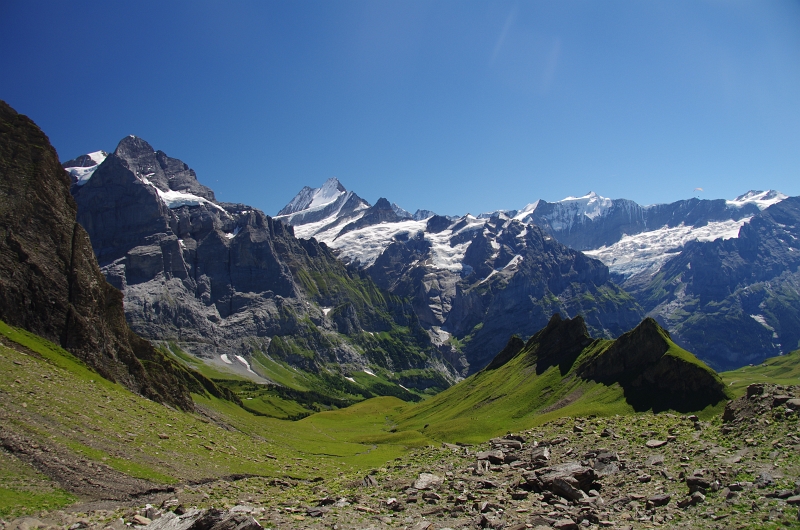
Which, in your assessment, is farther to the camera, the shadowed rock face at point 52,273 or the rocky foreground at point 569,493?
the shadowed rock face at point 52,273

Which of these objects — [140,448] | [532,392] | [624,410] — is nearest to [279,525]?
[140,448]

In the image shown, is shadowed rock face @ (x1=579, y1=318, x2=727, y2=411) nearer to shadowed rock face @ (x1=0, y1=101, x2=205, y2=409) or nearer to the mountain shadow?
the mountain shadow

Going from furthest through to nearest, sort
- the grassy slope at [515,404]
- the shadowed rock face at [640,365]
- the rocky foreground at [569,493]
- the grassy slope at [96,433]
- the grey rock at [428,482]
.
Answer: the grassy slope at [515,404], the shadowed rock face at [640,365], the grey rock at [428,482], the grassy slope at [96,433], the rocky foreground at [569,493]

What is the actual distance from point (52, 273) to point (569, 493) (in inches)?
3452

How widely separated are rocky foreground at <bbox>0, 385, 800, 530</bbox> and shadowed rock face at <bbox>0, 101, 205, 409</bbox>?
4670 cm

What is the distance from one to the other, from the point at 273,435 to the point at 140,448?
62748 millimetres

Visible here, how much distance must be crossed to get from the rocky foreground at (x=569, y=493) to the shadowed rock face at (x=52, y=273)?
46699 mm

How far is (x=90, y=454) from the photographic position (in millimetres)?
46938

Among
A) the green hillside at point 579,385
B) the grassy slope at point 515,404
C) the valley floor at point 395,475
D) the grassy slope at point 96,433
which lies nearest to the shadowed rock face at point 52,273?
the grassy slope at point 96,433

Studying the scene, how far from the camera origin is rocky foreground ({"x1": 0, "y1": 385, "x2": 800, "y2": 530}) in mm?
32188

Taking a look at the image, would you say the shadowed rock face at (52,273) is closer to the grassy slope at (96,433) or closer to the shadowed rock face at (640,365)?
the grassy slope at (96,433)

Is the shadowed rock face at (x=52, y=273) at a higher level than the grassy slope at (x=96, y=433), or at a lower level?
higher

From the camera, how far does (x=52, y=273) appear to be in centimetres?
8381

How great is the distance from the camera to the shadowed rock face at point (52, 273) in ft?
259
